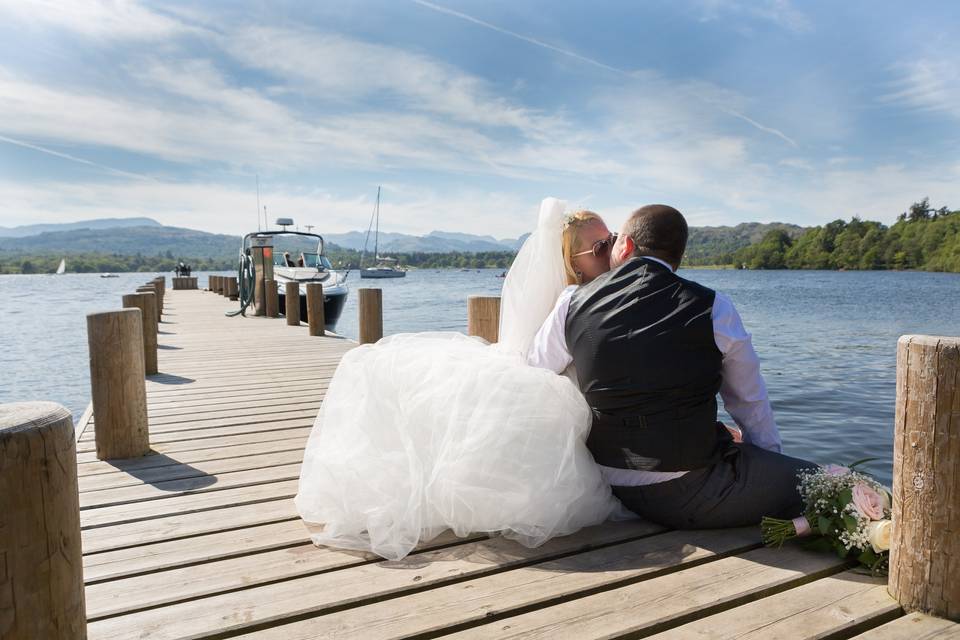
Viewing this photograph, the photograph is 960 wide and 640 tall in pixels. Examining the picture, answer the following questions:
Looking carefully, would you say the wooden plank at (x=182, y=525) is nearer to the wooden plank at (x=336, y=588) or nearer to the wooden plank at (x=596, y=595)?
the wooden plank at (x=336, y=588)

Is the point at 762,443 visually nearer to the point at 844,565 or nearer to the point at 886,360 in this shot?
the point at 844,565

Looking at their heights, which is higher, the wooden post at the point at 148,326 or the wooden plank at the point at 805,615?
the wooden post at the point at 148,326

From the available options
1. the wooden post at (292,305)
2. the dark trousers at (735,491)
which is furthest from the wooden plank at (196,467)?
the wooden post at (292,305)

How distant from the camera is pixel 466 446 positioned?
9.09 ft

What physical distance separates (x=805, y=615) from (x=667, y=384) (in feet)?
3.06

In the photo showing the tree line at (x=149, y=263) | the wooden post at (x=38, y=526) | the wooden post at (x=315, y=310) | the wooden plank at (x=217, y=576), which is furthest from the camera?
the tree line at (x=149, y=263)

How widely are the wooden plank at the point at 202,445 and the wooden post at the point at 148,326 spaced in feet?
10.4

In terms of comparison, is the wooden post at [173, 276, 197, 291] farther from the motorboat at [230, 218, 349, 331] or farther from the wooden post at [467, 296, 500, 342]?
the wooden post at [467, 296, 500, 342]

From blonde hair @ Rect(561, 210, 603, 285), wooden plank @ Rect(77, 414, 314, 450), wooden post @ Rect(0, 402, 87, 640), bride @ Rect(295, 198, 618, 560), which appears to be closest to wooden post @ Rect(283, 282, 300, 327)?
wooden plank @ Rect(77, 414, 314, 450)

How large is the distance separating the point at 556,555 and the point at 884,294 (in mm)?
Answer: 51932

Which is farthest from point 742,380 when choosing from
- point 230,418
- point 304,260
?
point 304,260

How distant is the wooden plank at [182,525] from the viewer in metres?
A: 2.92

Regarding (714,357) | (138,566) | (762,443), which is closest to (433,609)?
(138,566)

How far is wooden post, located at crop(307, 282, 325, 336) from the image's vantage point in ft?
37.0
